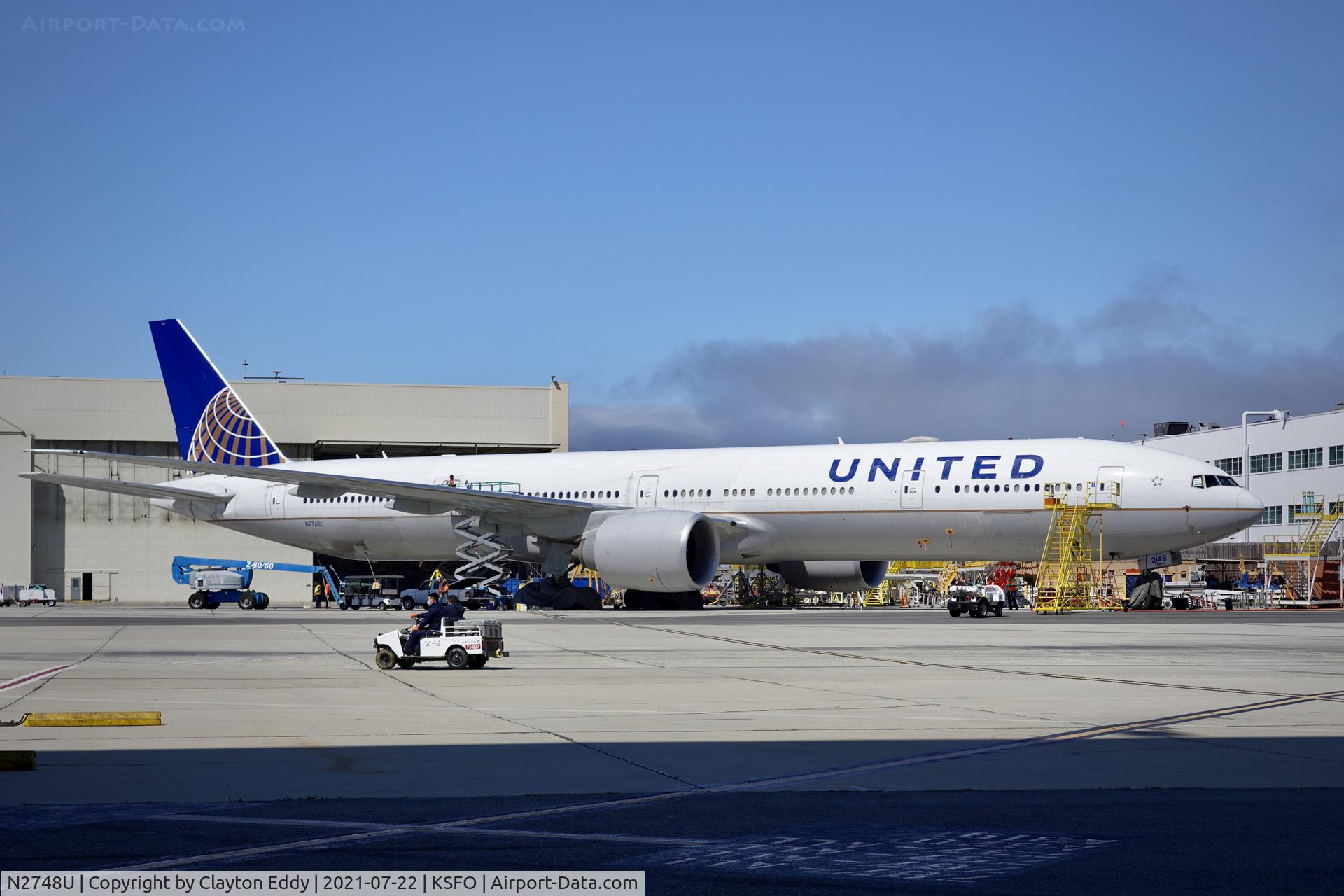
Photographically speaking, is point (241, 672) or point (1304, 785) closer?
point (1304, 785)

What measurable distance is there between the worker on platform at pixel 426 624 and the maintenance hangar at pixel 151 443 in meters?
47.7

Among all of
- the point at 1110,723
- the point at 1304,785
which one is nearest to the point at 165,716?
the point at 1110,723

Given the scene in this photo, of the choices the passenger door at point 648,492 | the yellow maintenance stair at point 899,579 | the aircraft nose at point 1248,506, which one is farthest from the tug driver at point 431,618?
the yellow maintenance stair at point 899,579

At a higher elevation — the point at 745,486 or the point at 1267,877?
the point at 745,486

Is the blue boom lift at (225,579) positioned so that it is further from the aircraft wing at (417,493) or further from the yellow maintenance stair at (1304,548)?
the yellow maintenance stair at (1304,548)

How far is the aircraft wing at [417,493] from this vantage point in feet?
112

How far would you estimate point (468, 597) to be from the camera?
126 ft

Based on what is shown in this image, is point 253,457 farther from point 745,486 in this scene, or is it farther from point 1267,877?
point 1267,877

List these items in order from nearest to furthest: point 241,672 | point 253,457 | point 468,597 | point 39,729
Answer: point 39,729 → point 241,672 → point 468,597 → point 253,457

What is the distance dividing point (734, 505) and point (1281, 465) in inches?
1656

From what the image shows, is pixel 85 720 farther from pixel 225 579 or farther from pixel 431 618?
pixel 225 579

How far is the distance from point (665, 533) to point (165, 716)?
20.8 meters

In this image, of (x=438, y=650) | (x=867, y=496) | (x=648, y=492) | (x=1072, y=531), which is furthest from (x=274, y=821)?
(x=648, y=492)

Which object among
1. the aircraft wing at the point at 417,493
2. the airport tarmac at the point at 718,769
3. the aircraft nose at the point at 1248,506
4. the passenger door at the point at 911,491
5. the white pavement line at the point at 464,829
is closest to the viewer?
the airport tarmac at the point at 718,769
